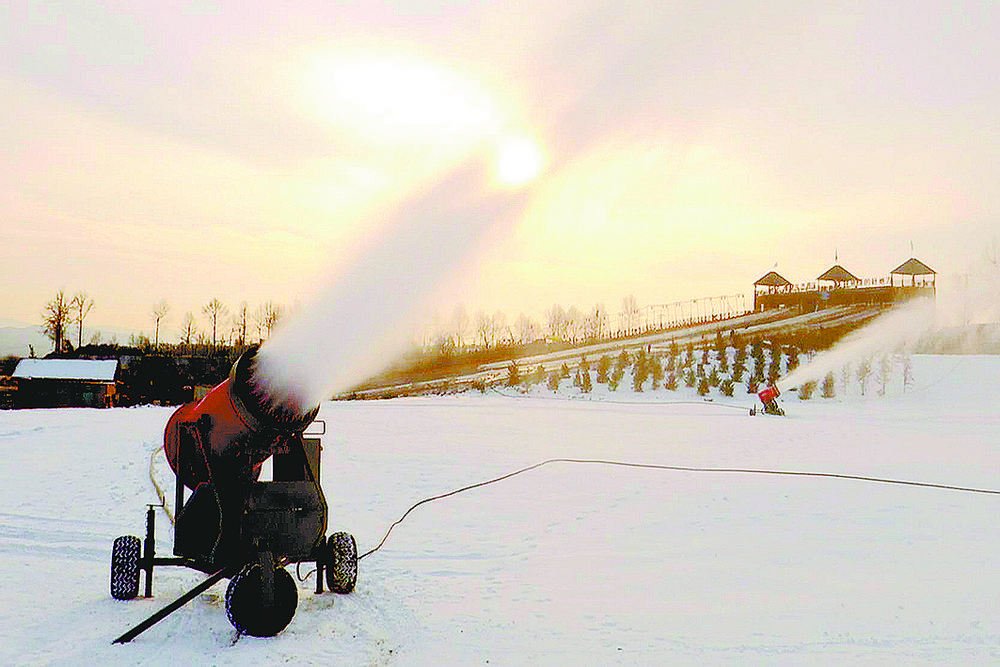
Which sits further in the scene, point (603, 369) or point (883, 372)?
point (603, 369)

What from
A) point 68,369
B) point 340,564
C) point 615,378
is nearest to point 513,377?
point 615,378

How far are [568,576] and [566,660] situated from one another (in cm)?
254

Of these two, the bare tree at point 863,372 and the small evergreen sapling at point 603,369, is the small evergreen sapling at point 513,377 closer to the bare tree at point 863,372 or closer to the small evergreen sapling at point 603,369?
the small evergreen sapling at point 603,369

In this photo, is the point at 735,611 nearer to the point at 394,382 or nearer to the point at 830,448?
the point at 830,448

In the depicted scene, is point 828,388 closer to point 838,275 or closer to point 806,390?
point 806,390

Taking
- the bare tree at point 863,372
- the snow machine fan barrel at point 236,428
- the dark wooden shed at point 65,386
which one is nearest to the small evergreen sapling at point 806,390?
the bare tree at point 863,372

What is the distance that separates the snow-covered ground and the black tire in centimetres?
13

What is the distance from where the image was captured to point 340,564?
7.82 meters

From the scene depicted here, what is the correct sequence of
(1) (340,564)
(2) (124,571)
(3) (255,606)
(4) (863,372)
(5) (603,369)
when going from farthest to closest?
(5) (603,369)
(4) (863,372)
(1) (340,564)
(2) (124,571)
(3) (255,606)

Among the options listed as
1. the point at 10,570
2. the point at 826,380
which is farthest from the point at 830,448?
the point at 826,380

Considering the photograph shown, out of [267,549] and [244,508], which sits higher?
[244,508]

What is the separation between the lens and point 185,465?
761 cm

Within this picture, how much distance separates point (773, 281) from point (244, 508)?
2567 inches

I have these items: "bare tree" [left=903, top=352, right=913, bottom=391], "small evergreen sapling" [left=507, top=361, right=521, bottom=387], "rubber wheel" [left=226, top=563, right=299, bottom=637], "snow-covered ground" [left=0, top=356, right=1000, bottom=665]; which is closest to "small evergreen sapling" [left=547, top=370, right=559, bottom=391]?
"small evergreen sapling" [left=507, top=361, right=521, bottom=387]
